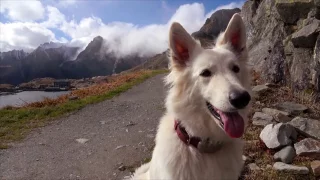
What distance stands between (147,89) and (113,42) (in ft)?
320

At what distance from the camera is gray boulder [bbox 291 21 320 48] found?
779cm

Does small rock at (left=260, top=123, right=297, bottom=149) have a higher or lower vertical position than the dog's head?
lower

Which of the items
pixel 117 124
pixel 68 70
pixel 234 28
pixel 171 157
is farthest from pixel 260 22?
pixel 68 70

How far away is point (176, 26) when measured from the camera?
3.37 meters

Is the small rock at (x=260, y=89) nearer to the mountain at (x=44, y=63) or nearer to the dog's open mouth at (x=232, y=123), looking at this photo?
the dog's open mouth at (x=232, y=123)

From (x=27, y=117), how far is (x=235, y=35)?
10.1 meters

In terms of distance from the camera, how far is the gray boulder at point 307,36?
779 centimetres

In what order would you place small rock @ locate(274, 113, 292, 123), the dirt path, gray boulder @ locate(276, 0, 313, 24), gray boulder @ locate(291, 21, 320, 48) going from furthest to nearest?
gray boulder @ locate(276, 0, 313, 24) < gray boulder @ locate(291, 21, 320, 48) < small rock @ locate(274, 113, 292, 123) < the dirt path

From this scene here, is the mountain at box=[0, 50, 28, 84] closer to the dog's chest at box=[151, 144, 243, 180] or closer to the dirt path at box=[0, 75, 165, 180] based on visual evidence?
the dirt path at box=[0, 75, 165, 180]

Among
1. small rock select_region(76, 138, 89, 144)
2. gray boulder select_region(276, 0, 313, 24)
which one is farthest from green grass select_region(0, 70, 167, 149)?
gray boulder select_region(276, 0, 313, 24)

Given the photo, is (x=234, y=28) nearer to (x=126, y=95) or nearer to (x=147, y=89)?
(x=126, y=95)

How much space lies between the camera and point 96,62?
90.1 meters

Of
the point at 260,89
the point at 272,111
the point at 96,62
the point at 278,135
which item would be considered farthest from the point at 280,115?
the point at 96,62

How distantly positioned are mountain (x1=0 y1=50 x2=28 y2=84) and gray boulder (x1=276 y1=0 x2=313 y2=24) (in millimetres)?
60105
